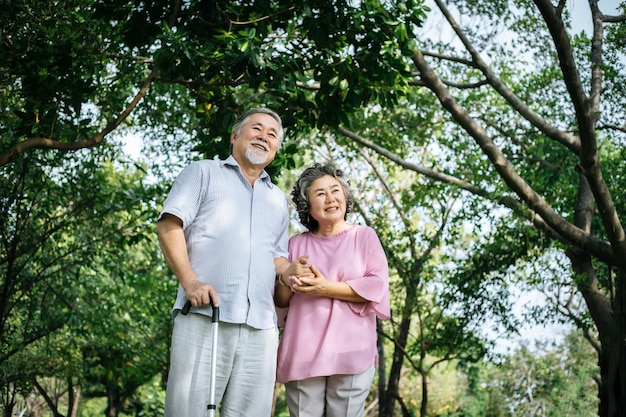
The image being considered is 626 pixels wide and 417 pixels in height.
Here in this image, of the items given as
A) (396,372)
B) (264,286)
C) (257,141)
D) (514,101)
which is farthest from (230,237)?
(396,372)

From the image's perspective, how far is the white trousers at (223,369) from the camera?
3213 mm

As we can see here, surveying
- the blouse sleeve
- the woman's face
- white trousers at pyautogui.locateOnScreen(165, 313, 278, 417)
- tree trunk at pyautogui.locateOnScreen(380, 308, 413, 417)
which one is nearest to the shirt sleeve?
white trousers at pyautogui.locateOnScreen(165, 313, 278, 417)

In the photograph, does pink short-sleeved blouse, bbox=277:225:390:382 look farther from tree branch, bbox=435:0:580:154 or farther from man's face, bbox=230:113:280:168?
tree branch, bbox=435:0:580:154

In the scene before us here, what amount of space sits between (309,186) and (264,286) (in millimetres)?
617

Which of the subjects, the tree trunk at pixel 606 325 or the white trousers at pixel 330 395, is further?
the tree trunk at pixel 606 325

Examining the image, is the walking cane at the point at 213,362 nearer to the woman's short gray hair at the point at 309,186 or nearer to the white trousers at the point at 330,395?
the white trousers at the point at 330,395

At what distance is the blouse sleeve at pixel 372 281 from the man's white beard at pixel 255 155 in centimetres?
61

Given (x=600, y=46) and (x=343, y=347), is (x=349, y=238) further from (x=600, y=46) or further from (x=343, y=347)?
(x=600, y=46)

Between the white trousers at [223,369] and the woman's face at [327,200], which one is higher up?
the woman's face at [327,200]

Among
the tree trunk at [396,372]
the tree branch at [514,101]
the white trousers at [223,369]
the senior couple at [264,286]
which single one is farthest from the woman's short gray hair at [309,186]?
the tree trunk at [396,372]

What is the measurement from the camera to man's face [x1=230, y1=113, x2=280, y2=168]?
366 cm

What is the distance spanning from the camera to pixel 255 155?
365 cm

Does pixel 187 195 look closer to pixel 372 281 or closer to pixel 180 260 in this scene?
pixel 180 260

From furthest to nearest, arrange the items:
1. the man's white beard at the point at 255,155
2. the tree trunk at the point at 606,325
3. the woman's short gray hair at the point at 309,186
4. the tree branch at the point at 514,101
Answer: the tree branch at the point at 514,101
the tree trunk at the point at 606,325
the woman's short gray hair at the point at 309,186
the man's white beard at the point at 255,155
